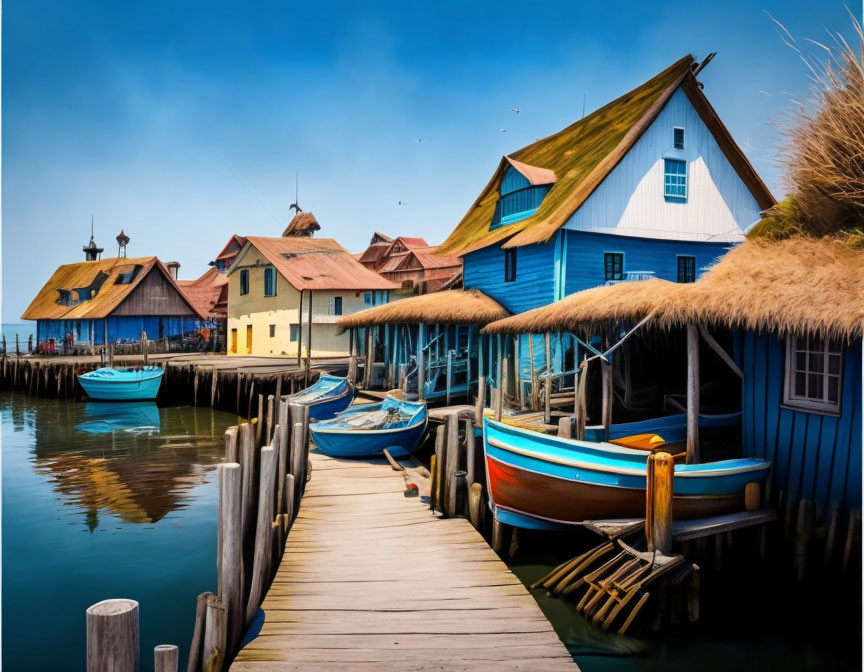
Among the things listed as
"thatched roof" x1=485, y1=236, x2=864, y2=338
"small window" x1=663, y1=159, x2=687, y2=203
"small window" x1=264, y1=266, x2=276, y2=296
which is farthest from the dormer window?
"small window" x1=264, y1=266, x2=276, y2=296

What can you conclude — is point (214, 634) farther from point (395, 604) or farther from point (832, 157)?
point (832, 157)

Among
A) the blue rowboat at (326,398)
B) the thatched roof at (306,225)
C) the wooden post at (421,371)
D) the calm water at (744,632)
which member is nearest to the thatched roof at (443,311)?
the wooden post at (421,371)

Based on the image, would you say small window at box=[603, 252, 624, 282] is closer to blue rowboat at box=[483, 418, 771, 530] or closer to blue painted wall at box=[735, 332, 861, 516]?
blue painted wall at box=[735, 332, 861, 516]

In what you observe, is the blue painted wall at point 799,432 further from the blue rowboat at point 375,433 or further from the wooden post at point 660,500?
the blue rowboat at point 375,433

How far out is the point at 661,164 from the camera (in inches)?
785

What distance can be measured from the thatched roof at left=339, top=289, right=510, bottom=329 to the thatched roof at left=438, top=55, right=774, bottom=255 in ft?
6.28

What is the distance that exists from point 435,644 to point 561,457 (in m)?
3.48

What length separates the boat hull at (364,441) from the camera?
1427 centimetres

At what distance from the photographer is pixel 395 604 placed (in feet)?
22.7

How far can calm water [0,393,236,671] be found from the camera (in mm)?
8680

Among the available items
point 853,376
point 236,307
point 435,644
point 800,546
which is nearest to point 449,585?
point 435,644

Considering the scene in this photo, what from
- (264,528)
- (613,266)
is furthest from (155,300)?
(264,528)

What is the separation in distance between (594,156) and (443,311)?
655 cm

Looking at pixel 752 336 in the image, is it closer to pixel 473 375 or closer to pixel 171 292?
pixel 473 375
